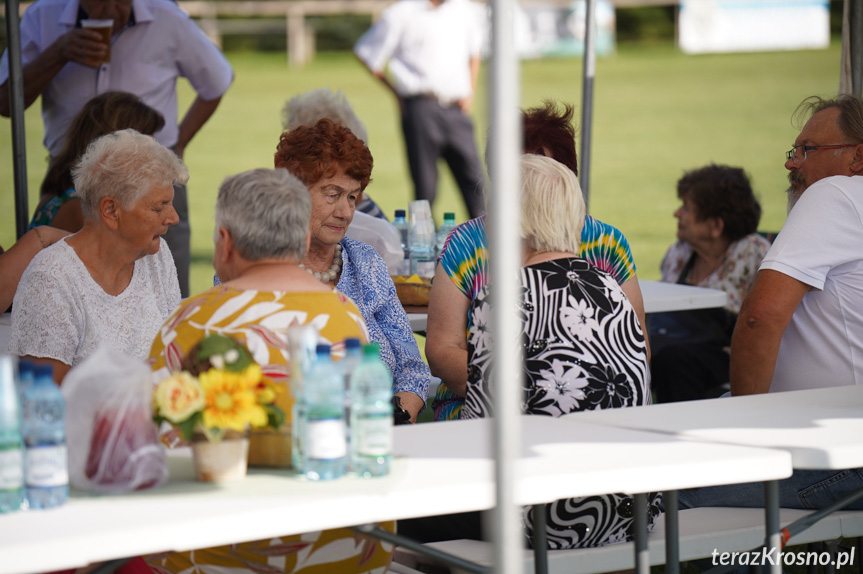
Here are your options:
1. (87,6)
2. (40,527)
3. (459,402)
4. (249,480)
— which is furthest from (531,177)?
(87,6)

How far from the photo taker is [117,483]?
180 centimetres

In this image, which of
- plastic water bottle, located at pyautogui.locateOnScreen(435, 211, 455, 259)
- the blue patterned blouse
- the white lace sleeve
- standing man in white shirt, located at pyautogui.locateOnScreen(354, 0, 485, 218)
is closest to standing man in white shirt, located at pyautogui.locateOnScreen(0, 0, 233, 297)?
plastic water bottle, located at pyautogui.locateOnScreen(435, 211, 455, 259)

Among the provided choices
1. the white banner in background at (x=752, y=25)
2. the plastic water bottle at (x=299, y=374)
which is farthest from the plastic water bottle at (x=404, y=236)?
the white banner in background at (x=752, y=25)

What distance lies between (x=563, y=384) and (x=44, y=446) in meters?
1.19

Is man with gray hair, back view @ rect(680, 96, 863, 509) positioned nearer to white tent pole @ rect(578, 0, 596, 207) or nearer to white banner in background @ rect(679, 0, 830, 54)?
white tent pole @ rect(578, 0, 596, 207)

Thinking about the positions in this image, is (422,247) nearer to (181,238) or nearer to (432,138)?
(181,238)

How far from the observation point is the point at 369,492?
1.78m

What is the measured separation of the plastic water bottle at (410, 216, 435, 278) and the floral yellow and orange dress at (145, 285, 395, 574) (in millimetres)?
1960

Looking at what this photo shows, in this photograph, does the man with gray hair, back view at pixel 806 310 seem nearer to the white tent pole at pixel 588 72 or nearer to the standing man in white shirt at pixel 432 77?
the white tent pole at pixel 588 72

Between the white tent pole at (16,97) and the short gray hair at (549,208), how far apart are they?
2.58 meters

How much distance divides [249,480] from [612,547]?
2.94ft

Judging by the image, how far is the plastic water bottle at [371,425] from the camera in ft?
6.13

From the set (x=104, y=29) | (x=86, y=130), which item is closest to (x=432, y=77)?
(x=104, y=29)

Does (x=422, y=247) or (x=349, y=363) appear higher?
(x=422, y=247)
